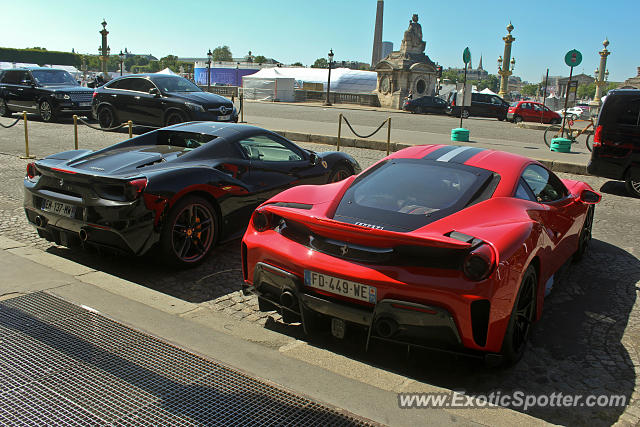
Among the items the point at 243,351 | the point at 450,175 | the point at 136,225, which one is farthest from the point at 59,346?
the point at 450,175

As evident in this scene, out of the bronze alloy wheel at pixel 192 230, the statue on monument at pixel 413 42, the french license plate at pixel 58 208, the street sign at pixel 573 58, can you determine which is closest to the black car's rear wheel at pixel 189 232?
the bronze alloy wheel at pixel 192 230

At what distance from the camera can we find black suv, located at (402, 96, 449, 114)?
40.6 m

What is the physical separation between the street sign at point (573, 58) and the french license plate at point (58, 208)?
731 inches

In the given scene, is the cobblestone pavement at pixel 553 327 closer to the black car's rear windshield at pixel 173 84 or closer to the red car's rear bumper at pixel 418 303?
the red car's rear bumper at pixel 418 303

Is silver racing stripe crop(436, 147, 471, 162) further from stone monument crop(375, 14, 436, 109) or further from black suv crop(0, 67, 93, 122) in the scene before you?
stone monument crop(375, 14, 436, 109)

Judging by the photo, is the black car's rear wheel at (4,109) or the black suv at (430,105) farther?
the black suv at (430,105)

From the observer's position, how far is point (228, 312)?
4.47m

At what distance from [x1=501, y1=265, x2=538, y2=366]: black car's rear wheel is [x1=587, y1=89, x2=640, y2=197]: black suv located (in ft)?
24.7

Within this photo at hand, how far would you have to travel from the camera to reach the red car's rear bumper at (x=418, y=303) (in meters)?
3.18

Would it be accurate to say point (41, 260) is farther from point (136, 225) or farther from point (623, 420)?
point (623, 420)

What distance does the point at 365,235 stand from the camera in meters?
3.45

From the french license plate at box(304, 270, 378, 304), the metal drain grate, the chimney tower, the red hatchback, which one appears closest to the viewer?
the metal drain grate

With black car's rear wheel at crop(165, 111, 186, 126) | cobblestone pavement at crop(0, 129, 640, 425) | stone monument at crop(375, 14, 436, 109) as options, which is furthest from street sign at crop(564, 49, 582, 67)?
stone monument at crop(375, 14, 436, 109)

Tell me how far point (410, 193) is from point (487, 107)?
116ft
